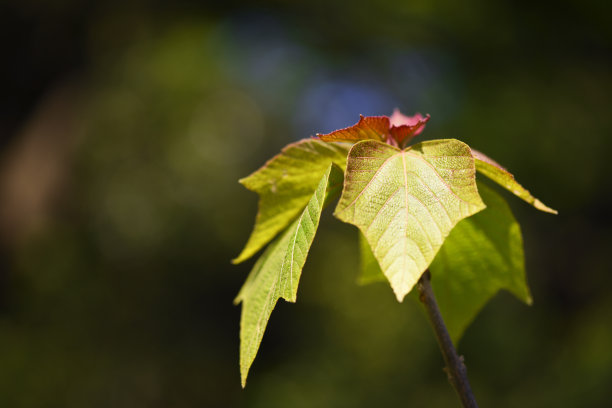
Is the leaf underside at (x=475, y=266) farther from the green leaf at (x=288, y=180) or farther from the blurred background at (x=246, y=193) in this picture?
the blurred background at (x=246, y=193)

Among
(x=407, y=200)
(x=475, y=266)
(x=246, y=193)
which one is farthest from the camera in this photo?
(x=246, y=193)

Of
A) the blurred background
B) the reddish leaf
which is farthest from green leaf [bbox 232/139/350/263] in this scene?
the blurred background

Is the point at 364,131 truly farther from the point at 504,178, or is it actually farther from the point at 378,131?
the point at 504,178

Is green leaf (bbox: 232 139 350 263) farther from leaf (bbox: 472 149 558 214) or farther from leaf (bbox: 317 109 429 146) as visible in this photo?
leaf (bbox: 472 149 558 214)

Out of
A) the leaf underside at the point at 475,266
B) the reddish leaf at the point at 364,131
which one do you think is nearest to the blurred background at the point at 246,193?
the leaf underside at the point at 475,266

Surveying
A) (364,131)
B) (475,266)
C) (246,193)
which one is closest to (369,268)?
(475,266)

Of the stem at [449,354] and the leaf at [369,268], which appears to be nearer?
the stem at [449,354]
